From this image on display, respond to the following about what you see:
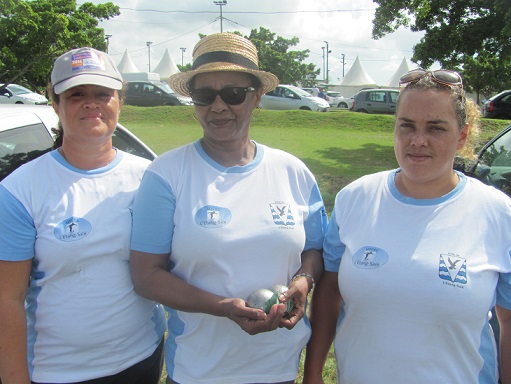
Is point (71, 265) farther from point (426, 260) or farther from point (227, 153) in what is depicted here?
point (426, 260)

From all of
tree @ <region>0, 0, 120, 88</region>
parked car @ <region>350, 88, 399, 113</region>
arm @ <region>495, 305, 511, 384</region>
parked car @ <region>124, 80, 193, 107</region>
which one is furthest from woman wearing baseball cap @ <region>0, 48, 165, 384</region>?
parked car @ <region>350, 88, 399, 113</region>

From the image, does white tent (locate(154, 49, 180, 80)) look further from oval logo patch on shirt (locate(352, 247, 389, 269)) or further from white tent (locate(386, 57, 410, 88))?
oval logo patch on shirt (locate(352, 247, 389, 269))

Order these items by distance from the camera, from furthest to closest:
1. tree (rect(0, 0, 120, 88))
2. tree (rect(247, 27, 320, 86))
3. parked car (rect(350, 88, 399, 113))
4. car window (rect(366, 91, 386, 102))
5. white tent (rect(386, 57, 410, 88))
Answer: white tent (rect(386, 57, 410, 88)) → tree (rect(247, 27, 320, 86)) → car window (rect(366, 91, 386, 102)) → parked car (rect(350, 88, 399, 113)) → tree (rect(0, 0, 120, 88))

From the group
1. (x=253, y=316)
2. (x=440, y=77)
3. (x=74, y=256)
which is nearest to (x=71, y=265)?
(x=74, y=256)

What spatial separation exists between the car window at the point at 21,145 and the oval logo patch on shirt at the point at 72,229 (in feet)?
3.74

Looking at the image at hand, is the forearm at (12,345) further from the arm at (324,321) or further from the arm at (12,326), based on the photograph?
the arm at (324,321)

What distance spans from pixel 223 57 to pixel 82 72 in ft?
1.91

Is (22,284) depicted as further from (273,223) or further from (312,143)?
(312,143)

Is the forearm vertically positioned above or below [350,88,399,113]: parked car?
above

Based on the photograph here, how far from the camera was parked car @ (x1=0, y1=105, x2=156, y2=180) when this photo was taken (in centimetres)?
292

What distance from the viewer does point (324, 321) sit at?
6.95 feet

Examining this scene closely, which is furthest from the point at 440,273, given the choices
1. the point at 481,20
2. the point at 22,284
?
the point at 481,20

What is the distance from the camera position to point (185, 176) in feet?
6.50

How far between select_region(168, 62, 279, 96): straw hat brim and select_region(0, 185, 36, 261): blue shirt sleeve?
85 cm
